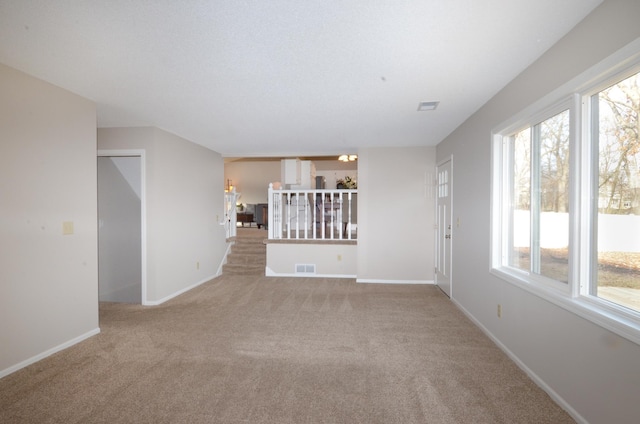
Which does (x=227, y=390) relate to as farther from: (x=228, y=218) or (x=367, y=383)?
(x=228, y=218)

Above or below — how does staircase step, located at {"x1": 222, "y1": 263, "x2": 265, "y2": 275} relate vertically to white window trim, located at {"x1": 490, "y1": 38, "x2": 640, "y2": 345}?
below

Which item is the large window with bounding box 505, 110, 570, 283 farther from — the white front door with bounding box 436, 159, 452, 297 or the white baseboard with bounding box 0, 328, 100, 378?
the white baseboard with bounding box 0, 328, 100, 378

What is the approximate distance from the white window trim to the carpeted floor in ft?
2.36

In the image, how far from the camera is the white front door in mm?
4703

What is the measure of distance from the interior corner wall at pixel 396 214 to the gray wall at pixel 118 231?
377 cm

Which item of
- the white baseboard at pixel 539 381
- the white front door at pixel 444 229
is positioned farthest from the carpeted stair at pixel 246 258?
the white baseboard at pixel 539 381

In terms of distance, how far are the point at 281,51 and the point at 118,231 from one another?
431cm

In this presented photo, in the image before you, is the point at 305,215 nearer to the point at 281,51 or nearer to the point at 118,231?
the point at 118,231

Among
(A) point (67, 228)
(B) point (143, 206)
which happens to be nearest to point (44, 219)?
(A) point (67, 228)

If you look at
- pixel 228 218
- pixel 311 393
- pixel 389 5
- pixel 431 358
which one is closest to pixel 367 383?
pixel 311 393

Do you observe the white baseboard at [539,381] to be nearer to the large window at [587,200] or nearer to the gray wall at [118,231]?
the large window at [587,200]

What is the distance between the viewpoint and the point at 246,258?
6.55 metres

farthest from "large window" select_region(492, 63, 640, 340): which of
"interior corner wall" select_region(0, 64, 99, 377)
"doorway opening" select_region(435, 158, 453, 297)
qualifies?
"interior corner wall" select_region(0, 64, 99, 377)

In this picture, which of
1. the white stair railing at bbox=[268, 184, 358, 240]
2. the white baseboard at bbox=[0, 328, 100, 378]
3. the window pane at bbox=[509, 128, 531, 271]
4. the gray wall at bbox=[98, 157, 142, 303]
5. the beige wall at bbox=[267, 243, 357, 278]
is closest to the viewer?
the white baseboard at bbox=[0, 328, 100, 378]
